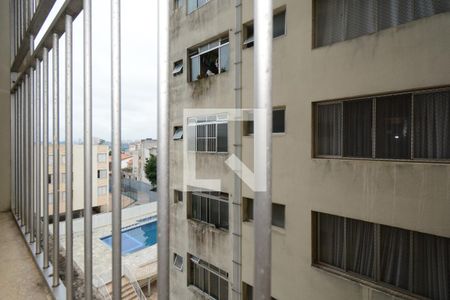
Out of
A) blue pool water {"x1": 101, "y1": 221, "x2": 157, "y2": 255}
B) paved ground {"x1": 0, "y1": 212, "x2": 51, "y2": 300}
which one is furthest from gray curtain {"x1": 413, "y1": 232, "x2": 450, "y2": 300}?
blue pool water {"x1": 101, "y1": 221, "x2": 157, "y2": 255}

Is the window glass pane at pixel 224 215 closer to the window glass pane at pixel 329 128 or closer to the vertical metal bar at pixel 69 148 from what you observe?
the window glass pane at pixel 329 128

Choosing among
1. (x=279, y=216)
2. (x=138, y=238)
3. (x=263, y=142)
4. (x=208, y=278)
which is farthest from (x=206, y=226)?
(x=138, y=238)

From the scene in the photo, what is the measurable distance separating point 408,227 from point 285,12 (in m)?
2.42

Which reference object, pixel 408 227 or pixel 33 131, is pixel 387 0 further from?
pixel 33 131

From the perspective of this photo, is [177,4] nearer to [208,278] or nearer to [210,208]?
[210,208]

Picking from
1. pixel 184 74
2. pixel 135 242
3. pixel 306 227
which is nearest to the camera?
pixel 306 227

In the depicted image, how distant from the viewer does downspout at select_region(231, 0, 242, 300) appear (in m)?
3.84

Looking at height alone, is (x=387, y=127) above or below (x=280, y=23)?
below

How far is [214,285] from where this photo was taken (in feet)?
14.7

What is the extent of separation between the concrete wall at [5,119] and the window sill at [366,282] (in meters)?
3.18

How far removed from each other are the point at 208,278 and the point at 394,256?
294 cm

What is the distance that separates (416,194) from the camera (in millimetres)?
2197

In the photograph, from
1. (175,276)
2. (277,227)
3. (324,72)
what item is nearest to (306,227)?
(277,227)

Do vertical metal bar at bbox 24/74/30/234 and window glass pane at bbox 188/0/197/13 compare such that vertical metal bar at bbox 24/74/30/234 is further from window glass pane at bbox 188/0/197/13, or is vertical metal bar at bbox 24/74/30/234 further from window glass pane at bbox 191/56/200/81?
window glass pane at bbox 188/0/197/13
